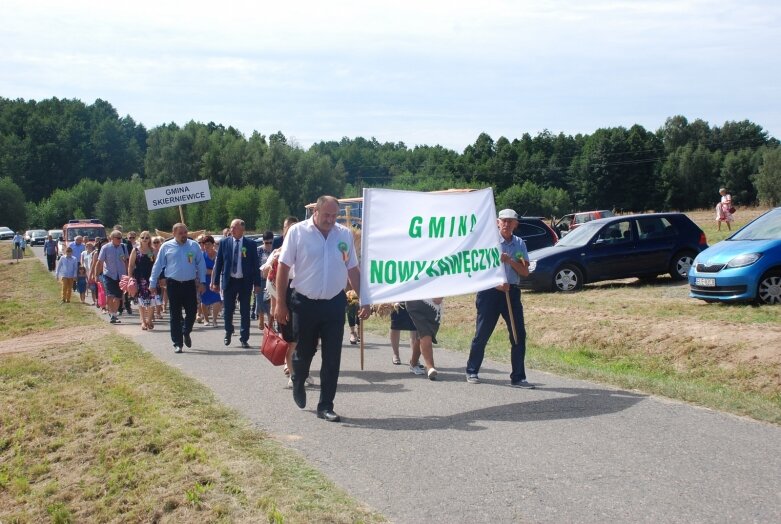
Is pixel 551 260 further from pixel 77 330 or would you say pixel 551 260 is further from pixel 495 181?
pixel 495 181

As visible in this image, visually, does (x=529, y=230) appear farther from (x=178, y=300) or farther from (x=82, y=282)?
(x=82, y=282)

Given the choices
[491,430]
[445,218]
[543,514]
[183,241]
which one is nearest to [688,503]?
[543,514]

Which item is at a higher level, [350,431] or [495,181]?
[495,181]

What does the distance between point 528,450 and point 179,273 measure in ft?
26.0

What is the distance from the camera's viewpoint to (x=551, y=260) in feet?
62.0

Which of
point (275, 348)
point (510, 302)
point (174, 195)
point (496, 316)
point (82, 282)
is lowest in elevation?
point (82, 282)

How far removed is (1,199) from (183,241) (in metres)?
97.4

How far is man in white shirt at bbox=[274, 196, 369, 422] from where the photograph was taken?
7656mm

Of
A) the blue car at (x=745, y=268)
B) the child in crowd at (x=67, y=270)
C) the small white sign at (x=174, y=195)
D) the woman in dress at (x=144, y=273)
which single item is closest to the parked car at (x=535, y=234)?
the blue car at (x=745, y=268)

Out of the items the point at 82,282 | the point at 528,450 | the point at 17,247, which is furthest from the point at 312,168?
the point at 528,450

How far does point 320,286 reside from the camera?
7656mm

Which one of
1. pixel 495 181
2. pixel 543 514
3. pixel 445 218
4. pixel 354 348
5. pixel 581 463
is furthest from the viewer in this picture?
pixel 495 181

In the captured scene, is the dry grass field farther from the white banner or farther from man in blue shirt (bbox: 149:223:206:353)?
man in blue shirt (bbox: 149:223:206:353)

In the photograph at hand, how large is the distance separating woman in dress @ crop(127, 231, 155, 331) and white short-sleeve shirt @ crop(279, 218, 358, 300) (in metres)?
9.70
